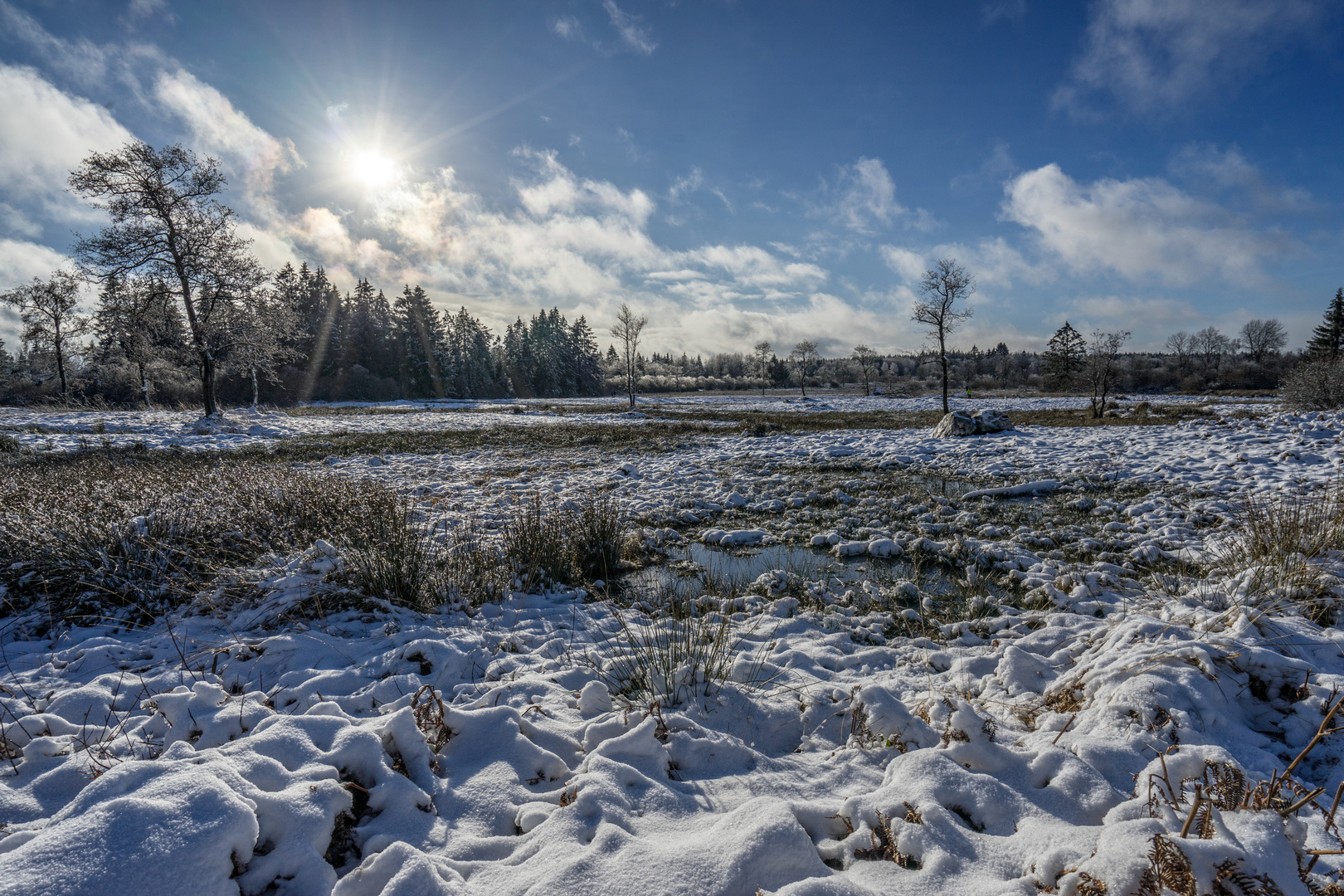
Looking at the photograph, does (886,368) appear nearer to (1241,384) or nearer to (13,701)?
(1241,384)

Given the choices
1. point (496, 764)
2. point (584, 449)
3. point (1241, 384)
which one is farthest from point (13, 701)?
point (1241, 384)

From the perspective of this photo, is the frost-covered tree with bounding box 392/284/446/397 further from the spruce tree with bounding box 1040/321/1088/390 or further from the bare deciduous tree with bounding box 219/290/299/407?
the spruce tree with bounding box 1040/321/1088/390

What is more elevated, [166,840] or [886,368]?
[886,368]

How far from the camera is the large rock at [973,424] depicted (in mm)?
16406

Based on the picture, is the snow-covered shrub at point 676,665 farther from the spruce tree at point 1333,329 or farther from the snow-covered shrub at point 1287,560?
the spruce tree at point 1333,329

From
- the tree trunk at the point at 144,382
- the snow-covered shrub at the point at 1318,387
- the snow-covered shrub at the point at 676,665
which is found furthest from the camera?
the tree trunk at the point at 144,382

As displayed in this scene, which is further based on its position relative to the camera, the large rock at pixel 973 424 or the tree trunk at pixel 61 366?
the tree trunk at pixel 61 366

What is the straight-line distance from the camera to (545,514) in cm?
701

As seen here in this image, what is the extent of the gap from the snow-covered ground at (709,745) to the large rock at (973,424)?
11.7 meters

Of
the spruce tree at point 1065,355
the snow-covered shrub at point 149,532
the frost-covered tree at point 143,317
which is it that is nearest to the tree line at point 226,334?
the frost-covered tree at point 143,317

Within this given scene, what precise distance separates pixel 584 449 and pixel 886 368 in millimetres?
113855

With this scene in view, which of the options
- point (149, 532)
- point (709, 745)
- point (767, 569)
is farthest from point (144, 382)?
point (709, 745)

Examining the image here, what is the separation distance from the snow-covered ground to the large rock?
1170 cm

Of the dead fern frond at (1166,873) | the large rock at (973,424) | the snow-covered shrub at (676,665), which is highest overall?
the large rock at (973,424)
